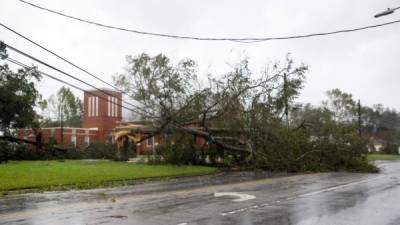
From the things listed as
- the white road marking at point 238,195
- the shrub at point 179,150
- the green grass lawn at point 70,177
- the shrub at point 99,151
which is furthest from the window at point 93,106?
the white road marking at point 238,195

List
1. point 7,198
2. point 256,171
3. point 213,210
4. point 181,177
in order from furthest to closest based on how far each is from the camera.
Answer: point 256,171 → point 181,177 → point 7,198 → point 213,210

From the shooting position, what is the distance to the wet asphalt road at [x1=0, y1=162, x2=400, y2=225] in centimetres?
1133

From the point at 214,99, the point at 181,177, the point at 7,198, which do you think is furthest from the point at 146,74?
the point at 7,198

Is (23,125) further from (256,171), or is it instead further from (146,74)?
(256,171)

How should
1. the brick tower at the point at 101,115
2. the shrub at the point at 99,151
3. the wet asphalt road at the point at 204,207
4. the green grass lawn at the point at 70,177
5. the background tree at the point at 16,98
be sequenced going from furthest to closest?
the brick tower at the point at 101,115 → the shrub at the point at 99,151 → the background tree at the point at 16,98 → the green grass lawn at the point at 70,177 → the wet asphalt road at the point at 204,207

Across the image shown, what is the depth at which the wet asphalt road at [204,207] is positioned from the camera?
37.2ft

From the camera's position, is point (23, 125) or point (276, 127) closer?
point (276, 127)

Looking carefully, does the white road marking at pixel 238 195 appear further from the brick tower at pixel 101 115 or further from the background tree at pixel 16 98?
the brick tower at pixel 101 115

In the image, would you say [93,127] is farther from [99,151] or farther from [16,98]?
[16,98]

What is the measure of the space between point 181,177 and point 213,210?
44.6ft

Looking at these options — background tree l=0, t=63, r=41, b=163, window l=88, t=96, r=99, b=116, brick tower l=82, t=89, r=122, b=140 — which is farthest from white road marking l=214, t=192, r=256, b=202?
window l=88, t=96, r=99, b=116

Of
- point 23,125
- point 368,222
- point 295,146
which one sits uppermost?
point 23,125

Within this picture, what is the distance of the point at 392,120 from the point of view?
124 metres

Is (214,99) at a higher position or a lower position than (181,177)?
higher
